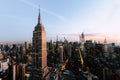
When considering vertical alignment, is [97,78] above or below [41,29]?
below

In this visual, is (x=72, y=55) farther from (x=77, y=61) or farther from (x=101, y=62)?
(x=101, y=62)

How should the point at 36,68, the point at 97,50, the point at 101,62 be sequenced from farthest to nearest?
the point at 97,50 < the point at 101,62 < the point at 36,68

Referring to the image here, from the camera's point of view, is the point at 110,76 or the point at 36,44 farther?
the point at 36,44

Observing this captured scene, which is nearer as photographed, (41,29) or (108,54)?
(41,29)

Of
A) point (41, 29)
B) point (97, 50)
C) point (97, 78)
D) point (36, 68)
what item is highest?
point (41, 29)

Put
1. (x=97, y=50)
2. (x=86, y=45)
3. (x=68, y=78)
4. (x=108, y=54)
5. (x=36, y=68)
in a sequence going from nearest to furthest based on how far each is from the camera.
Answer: (x=68, y=78) < (x=36, y=68) < (x=108, y=54) < (x=97, y=50) < (x=86, y=45)

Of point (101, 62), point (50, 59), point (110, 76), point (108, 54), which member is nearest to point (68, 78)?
point (110, 76)

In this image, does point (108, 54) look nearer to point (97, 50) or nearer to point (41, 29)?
point (97, 50)

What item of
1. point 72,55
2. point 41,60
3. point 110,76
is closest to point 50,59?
point 72,55

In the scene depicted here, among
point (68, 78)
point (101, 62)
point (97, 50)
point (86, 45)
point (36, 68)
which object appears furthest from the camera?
point (86, 45)
